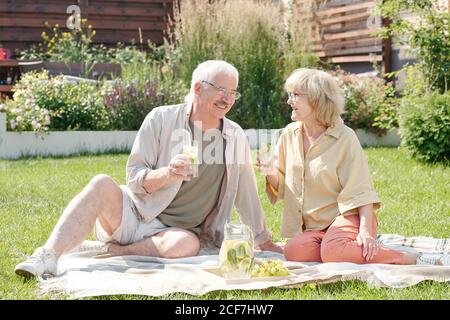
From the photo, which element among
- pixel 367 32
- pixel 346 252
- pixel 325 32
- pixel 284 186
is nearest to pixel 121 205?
pixel 284 186

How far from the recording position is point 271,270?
413 centimetres

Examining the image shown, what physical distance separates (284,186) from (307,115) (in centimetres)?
44

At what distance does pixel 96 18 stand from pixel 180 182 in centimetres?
1167

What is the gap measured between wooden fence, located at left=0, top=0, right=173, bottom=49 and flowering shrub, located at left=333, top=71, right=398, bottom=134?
18.9ft

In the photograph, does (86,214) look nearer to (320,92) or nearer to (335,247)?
(335,247)

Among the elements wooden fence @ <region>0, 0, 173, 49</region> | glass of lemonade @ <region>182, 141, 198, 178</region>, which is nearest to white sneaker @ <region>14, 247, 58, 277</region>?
glass of lemonade @ <region>182, 141, 198, 178</region>

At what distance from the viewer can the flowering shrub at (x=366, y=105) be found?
10672 millimetres

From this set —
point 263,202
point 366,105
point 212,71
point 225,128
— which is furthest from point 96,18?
point 212,71

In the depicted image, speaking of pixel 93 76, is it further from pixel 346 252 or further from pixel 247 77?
pixel 346 252

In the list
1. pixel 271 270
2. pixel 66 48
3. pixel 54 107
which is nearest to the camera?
pixel 271 270

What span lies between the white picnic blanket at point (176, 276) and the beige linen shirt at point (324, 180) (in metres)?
0.31

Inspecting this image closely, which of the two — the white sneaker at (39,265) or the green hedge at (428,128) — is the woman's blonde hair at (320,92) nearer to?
the white sneaker at (39,265)

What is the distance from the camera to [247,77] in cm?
1120
